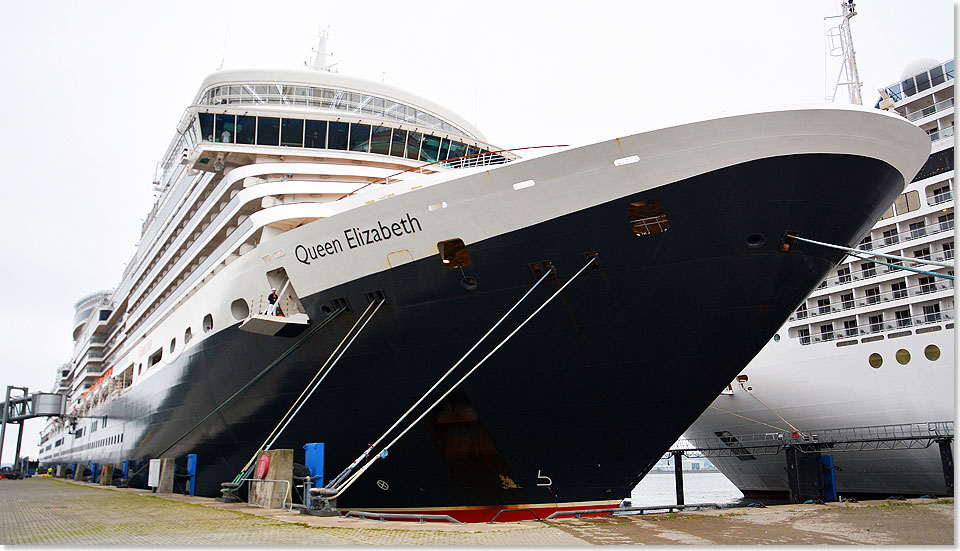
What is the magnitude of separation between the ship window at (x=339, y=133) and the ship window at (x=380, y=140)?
621mm

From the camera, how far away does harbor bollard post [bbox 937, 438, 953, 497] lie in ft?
62.8

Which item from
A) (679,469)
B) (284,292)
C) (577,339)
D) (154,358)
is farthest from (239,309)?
(679,469)

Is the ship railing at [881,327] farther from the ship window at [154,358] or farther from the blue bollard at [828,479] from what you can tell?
the ship window at [154,358]

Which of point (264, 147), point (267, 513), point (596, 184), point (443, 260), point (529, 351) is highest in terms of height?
point (264, 147)

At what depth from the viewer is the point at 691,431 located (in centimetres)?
2652

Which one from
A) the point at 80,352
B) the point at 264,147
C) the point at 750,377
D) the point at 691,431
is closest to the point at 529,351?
the point at 264,147

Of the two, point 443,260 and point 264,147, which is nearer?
point 443,260

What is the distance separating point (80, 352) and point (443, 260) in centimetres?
3838

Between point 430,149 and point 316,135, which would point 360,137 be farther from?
point 430,149

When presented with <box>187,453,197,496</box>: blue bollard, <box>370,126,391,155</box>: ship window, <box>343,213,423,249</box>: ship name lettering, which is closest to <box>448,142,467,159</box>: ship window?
<box>370,126,391,155</box>: ship window

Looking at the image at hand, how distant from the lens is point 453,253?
10453 millimetres

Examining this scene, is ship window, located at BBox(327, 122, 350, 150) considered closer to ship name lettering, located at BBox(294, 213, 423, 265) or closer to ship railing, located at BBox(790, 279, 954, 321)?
ship name lettering, located at BBox(294, 213, 423, 265)

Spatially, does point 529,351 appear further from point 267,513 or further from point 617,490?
point 267,513

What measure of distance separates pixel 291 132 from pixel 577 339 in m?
9.51
